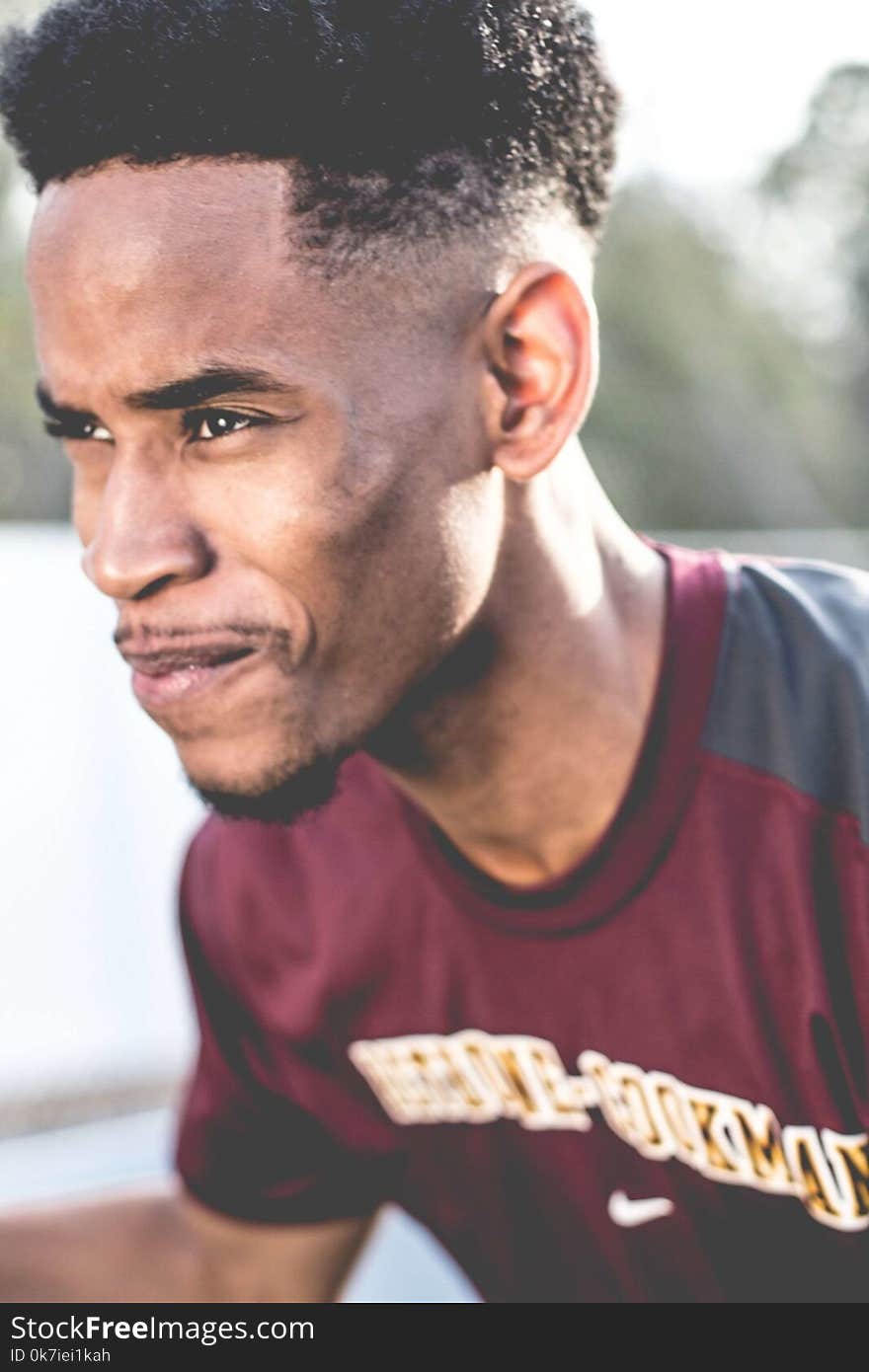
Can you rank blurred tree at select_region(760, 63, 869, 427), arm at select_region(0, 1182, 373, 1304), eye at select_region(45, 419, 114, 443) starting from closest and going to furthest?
eye at select_region(45, 419, 114, 443), arm at select_region(0, 1182, 373, 1304), blurred tree at select_region(760, 63, 869, 427)

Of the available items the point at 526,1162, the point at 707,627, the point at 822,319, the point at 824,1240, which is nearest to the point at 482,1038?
the point at 526,1162

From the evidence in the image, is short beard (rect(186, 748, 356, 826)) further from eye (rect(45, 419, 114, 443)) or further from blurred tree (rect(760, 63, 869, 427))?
blurred tree (rect(760, 63, 869, 427))

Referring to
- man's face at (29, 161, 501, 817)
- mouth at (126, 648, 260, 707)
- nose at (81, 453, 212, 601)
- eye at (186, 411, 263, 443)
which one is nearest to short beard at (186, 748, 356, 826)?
man's face at (29, 161, 501, 817)

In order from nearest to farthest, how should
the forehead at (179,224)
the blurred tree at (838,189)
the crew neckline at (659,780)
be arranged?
the forehead at (179,224) → the crew neckline at (659,780) → the blurred tree at (838,189)

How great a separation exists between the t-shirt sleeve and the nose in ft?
2.14

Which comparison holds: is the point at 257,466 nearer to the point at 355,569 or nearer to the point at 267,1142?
the point at 355,569

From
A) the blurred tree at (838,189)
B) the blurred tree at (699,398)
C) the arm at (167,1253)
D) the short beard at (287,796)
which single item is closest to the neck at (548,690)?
the short beard at (287,796)

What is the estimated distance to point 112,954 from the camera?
3686mm

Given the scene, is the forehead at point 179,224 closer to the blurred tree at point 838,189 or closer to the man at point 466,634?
the man at point 466,634

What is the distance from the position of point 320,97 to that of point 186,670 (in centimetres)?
57

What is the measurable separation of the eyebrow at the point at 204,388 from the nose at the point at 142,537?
0.06 meters

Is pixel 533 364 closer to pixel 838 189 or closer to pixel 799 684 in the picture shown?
pixel 799 684

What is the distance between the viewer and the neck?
167 cm

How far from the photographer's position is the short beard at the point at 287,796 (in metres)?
1.56
